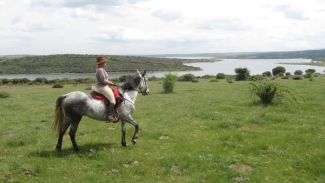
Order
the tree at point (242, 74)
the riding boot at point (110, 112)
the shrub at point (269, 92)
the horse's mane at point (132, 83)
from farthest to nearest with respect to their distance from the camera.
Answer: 1. the tree at point (242, 74)
2. the shrub at point (269, 92)
3. the horse's mane at point (132, 83)
4. the riding boot at point (110, 112)

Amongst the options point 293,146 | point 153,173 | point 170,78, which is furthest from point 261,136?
point 170,78

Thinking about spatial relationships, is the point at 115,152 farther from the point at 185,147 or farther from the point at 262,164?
the point at 262,164

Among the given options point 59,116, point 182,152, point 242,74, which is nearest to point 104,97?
point 59,116

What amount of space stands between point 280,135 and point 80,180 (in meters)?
7.78

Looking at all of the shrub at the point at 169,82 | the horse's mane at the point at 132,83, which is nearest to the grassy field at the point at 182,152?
the horse's mane at the point at 132,83

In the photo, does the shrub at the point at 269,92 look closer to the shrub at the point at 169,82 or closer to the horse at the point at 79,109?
the horse at the point at 79,109

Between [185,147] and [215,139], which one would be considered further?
[215,139]

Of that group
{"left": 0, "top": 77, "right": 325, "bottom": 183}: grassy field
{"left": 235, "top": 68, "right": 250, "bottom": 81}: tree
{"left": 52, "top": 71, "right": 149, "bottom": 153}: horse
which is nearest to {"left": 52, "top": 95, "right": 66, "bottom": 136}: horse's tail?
{"left": 52, "top": 71, "right": 149, "bottom": 153}: horse

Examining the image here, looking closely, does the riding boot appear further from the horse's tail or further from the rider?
the horse's tail

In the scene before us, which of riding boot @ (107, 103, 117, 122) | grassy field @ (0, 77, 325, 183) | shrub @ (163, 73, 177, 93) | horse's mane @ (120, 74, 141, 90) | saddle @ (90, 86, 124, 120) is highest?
horse's mane @ (120, 74, 141, 90)

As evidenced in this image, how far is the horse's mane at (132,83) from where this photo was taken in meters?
9.77

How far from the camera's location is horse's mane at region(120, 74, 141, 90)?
9.77m

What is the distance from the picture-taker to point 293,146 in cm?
891

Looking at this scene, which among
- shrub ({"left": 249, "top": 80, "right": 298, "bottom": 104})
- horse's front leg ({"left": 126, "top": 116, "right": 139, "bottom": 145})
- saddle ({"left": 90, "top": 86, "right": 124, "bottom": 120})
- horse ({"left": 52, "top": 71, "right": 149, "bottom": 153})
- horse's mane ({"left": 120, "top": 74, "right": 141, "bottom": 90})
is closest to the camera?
horse ({"left": 52, "top": 71, "right": 149, "bottom": 153})
